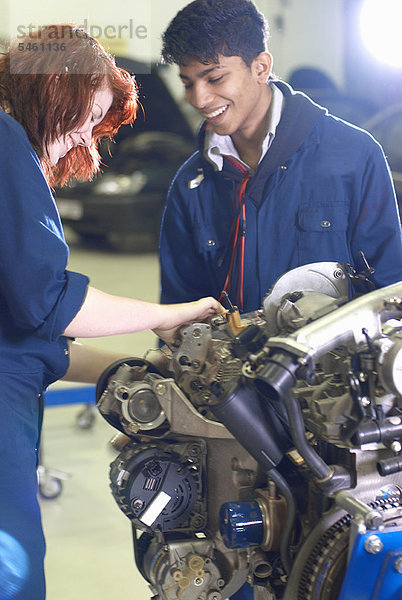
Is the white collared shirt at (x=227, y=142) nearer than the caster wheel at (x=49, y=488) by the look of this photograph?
Yes

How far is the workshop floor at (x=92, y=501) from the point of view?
3012 mm

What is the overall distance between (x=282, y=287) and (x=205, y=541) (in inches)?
24.1

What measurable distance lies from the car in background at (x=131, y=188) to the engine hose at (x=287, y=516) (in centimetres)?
282

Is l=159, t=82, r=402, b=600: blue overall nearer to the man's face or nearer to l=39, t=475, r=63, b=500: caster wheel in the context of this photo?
the man's face

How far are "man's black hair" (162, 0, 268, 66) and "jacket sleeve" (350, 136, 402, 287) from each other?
48cm

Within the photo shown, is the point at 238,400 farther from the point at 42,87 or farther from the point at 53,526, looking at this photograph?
the point at 53,526

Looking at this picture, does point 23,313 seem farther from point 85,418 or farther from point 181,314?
point 85,418

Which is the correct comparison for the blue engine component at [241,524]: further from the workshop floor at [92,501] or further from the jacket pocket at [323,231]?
the workshop floor at [92,501]

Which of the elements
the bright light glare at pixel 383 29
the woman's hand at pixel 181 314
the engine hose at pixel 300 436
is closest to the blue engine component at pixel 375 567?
the engine hose at pixel 300 436

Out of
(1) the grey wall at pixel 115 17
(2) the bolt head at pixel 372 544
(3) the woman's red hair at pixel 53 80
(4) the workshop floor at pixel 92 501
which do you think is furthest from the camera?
(4) the workshop floor at pixel 92 501

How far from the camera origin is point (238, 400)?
1488 mm

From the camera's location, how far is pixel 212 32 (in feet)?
6.88

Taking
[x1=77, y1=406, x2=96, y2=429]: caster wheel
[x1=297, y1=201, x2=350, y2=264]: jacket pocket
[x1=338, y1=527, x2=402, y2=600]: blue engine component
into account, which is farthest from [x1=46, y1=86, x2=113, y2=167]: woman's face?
[x1=77, y1=406, x2=96, y2=429]: caster wheel

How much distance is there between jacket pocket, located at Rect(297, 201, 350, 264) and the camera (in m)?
2.23
